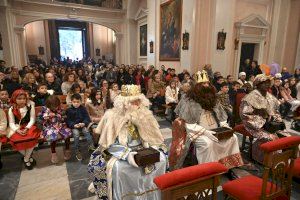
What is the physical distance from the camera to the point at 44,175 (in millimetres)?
3525

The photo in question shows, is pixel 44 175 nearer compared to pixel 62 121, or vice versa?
pixel 44 175

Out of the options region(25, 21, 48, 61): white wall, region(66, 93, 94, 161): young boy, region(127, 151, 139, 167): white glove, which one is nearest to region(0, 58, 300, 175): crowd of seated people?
region(66, 93, 94, 161): young boy

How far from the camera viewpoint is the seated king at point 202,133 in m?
3.20

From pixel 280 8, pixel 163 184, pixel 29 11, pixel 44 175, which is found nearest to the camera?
pixel 163 184

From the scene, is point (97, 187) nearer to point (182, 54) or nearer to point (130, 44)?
point (182, 54)

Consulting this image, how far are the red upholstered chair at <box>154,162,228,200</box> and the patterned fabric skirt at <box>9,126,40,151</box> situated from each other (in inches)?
118

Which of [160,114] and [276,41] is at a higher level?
[276,41]

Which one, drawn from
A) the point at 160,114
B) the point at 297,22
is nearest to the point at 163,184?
the point at 160,114

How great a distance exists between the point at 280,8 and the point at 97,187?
455 inches

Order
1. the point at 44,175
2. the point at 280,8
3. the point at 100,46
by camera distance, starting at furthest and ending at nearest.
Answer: the point at 100,46 → the point at 280,8 → the point at 44,175

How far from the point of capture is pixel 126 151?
2.44 meters

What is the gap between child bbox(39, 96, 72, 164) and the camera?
3.81 m

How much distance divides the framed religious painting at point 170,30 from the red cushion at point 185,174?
9.06 m

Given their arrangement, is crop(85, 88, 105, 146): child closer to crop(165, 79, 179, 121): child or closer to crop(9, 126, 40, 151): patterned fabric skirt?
crop(9, 126, 40, 151): patterned fabric skirt
